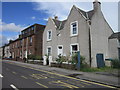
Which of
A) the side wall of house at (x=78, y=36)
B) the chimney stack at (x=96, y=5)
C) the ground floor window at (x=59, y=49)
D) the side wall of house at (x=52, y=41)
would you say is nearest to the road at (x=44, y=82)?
the side wall of house at (x=78, y=36)

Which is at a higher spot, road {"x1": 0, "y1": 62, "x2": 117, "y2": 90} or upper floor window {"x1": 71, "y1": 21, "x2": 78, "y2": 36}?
upper floor window {"x1": 71, "y1": 21, "x2": 78, "y2": 36}

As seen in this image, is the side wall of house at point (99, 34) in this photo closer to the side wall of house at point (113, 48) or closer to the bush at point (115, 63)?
the side wall of house at point (113, 48)

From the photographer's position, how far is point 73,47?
→ 17812mm

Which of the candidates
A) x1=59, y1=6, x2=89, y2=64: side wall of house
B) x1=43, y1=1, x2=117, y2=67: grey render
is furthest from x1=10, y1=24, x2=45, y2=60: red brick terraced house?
x1=59, y1=6, x2=89, y2=64: side wall of house

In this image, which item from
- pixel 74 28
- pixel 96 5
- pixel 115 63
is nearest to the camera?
pixel 115 63

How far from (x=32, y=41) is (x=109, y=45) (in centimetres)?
1925

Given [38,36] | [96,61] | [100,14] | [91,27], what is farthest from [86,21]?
[38,36]

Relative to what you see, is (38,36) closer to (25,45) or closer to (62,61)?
(25,45)

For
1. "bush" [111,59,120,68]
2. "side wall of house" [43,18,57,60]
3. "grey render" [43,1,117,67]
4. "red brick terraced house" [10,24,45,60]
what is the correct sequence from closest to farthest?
1. "bush" [111,59,120,68]
2. "grey render" [43,1,117,67]
3. "side wall of house" [43,18,57,60]
4. "red brick terraced house" [10,24,45,60]

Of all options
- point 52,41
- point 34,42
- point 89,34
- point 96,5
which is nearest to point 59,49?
point 52,41

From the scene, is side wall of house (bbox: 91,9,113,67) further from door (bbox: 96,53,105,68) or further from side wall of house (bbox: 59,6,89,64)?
side wall of house (bbox: 59,6,89,64)

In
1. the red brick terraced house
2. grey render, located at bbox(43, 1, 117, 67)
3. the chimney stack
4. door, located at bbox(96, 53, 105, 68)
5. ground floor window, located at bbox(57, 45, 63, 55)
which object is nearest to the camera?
door, located at bbox(96, 53, 105, 68)

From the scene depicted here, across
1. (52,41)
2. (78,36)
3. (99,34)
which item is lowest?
(52,41)

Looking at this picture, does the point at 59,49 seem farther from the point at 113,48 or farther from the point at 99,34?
the point at 113,48
